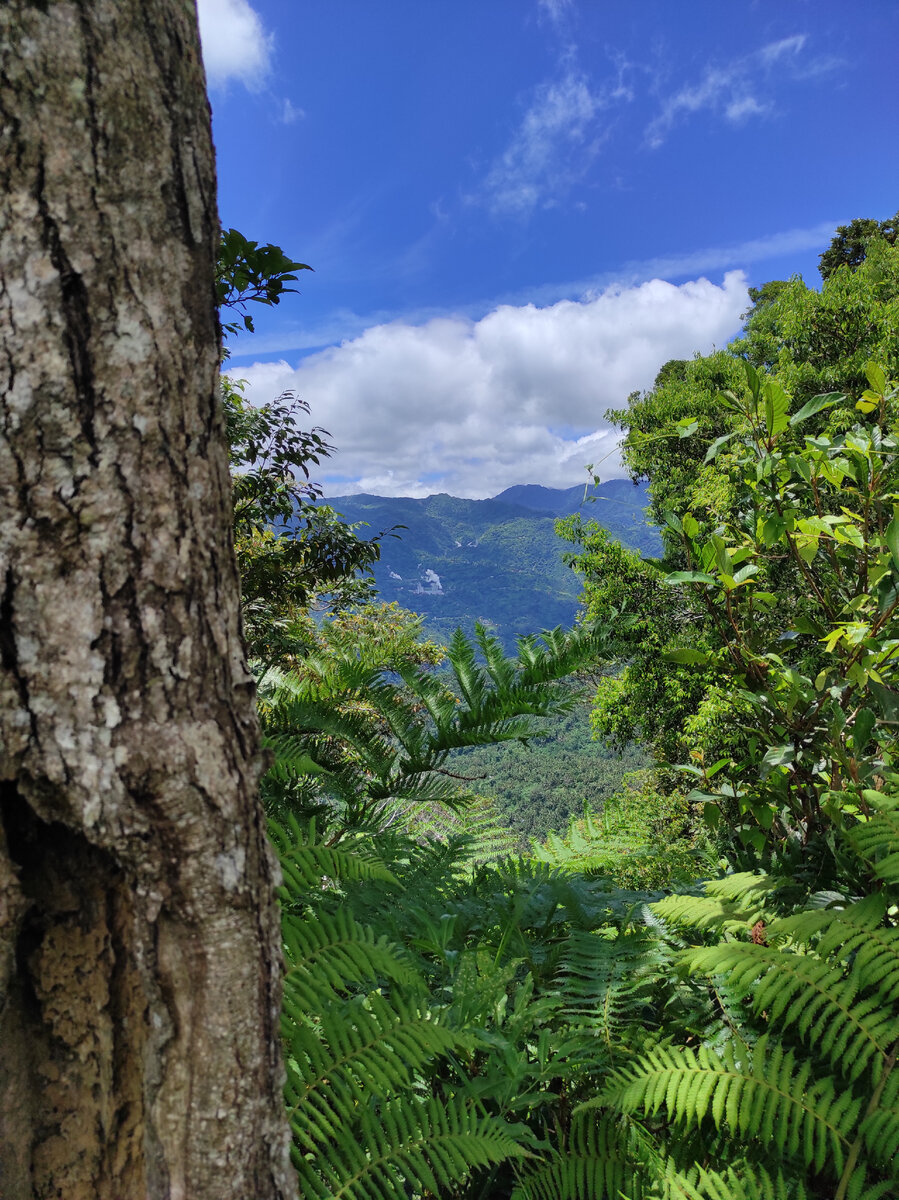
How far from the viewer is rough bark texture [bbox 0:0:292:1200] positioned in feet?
2.12

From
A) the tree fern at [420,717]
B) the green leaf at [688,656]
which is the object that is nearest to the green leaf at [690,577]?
the green leaf at [688,656]

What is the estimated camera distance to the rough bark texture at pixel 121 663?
2.12 feet

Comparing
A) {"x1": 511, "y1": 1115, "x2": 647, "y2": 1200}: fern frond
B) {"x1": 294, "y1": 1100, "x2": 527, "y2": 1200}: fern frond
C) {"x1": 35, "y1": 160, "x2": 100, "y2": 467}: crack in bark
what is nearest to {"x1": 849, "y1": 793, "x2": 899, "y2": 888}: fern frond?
{"x1": 511, "y1": 1115, "x2": 647, "y2": 1200}: fern frond

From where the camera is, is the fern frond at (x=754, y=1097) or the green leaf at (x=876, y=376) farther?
the green leaf at (x=876, y=376)

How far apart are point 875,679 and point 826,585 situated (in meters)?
0.73

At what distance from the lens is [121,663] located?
0.68m

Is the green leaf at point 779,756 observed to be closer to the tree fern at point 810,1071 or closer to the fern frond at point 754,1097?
the tree fern at point 810,1071

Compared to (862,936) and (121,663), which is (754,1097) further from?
(121,663)

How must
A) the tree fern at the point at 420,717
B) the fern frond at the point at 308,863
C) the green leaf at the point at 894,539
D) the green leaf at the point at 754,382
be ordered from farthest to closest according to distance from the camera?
the tree fern at the point at 420,717, the green leaf at the point at 754,382, the fern frond at the point at 308,863, the green leaf at the point at 894,539

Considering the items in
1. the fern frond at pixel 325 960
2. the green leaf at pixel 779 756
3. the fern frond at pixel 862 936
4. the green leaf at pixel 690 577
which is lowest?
the fern frond at pixel 862 936

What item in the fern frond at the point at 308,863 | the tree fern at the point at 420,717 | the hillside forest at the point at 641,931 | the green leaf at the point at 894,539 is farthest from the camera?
the tree fern at the point at 420,717

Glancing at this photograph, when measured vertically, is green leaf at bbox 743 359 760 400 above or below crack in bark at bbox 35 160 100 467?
above

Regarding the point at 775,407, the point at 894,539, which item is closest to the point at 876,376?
the point at 775,407

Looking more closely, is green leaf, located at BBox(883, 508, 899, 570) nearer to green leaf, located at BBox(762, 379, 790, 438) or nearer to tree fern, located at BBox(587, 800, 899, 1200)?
green leaf, located at BBox(762, 379, 790, 438)
